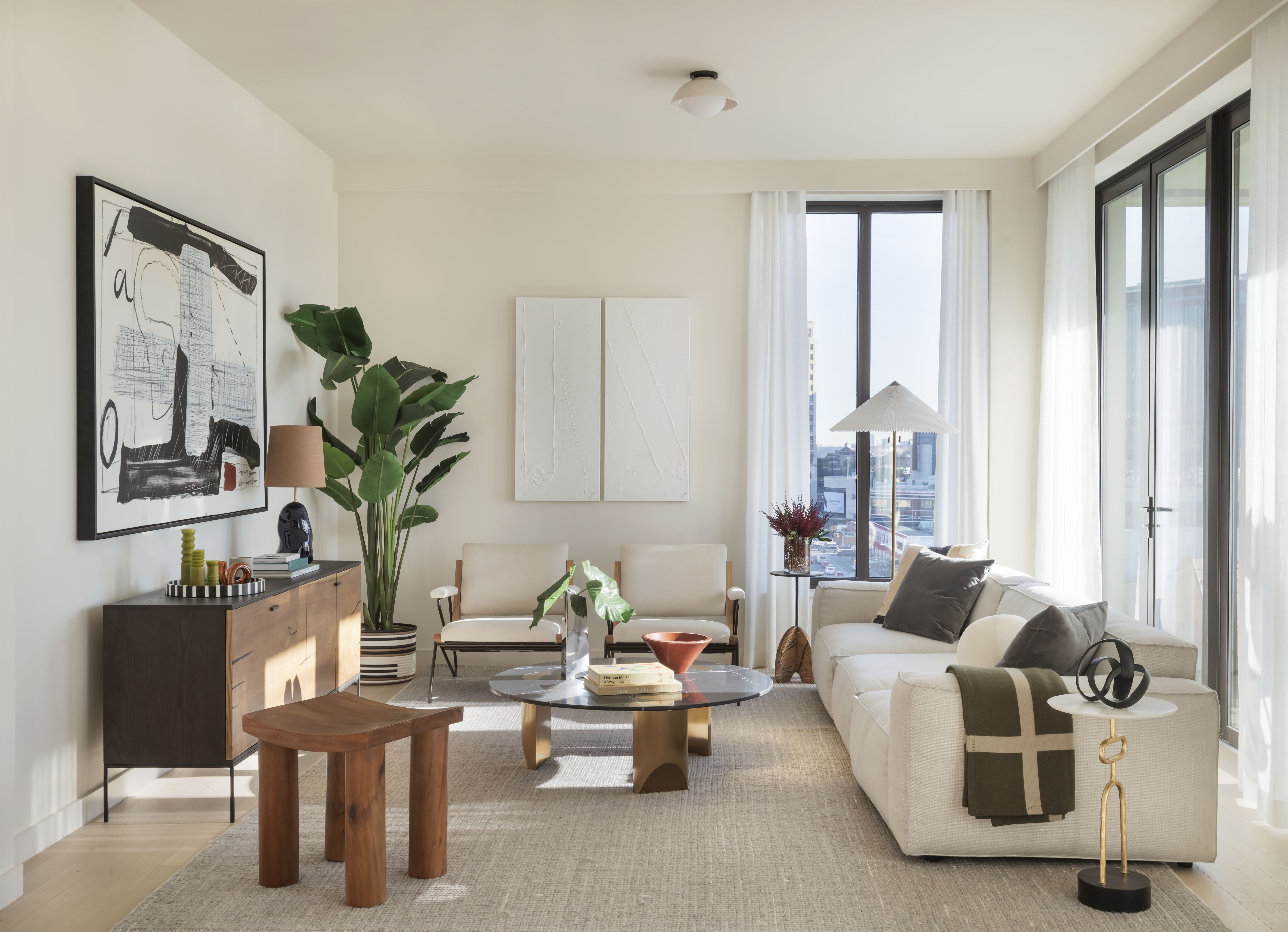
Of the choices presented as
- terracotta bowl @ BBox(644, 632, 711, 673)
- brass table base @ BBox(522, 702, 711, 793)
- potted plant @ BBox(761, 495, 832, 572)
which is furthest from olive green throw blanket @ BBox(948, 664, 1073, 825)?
potted plant @ BBox(761, 495, 832, 572)

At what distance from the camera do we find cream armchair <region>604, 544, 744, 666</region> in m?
5.50

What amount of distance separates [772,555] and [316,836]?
3.37 metres

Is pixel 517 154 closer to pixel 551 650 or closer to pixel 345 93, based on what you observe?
pixel 345 93

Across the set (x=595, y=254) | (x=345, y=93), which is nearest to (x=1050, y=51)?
(x=595, y=254)

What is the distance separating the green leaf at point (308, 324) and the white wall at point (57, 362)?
1.08 metres

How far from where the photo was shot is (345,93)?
4.73 metres

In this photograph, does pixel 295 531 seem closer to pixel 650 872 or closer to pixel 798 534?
pixel 650 872

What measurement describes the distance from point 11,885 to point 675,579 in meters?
3.49

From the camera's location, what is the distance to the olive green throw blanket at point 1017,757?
2.86m

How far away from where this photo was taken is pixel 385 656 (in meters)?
5.48

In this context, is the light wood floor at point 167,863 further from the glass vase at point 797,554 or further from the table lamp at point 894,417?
the glass vase at point 797,554

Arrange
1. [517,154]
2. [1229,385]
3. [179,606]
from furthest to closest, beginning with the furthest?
[517,154] → [1229,385] → [179,606]

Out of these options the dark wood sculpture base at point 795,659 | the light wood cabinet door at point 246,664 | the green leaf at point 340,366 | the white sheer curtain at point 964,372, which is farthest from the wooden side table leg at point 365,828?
the white sheer curtain at point 964,372

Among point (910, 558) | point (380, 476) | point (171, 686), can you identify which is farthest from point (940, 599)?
point (171, 686)
